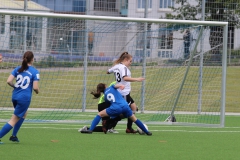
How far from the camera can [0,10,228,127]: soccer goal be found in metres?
17.0

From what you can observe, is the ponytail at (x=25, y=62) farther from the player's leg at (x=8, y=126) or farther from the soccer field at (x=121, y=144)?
the soccer field at (x=121, y=144)

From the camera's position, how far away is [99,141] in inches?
451

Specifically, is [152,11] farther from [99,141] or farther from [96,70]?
[99,141]

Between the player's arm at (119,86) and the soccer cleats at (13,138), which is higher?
the player's arm at (119,86)

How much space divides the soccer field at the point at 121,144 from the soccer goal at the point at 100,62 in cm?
290

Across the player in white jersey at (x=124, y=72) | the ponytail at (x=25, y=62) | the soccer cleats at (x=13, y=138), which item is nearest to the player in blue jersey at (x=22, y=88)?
the ponytail at (x=25, y=62)

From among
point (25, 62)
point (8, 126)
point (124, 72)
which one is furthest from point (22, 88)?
point (124, 72)

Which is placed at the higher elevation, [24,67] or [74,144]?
[24,67]

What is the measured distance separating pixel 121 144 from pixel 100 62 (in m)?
7.27

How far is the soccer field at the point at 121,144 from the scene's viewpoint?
9555 millimetres

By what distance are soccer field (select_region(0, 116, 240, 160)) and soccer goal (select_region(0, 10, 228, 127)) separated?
2900 mm

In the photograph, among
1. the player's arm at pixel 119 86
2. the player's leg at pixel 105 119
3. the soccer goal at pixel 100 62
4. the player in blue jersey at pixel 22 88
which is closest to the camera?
the player in blue jersey at pixel 22 88

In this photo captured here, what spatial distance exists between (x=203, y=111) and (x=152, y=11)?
340cm

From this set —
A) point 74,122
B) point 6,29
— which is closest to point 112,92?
point 74,122
